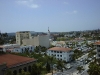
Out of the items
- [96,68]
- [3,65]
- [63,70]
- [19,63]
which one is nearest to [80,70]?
[63,70]

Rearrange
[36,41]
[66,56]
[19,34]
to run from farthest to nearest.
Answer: [19,34]
[36,41]
[66,56]

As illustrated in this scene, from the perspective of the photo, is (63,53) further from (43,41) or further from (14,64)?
(14,64)

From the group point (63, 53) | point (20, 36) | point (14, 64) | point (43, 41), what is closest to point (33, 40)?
point (43, 41)

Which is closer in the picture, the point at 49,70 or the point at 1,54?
the point at 1,54

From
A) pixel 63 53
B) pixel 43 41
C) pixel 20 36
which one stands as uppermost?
pixel 20 36

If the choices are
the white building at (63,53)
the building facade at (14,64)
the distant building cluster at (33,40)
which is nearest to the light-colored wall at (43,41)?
the distant building cluster at (33,40)

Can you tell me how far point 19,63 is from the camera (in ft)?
113

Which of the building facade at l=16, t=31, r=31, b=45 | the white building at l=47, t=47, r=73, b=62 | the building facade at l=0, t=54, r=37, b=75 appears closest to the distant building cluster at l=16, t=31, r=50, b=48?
the building facade at l=16, t=31, r=31, b=45

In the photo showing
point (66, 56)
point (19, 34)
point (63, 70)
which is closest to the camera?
point (63, 70)

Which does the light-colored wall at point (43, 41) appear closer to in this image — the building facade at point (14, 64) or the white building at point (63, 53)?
the white building at point (63, 53)

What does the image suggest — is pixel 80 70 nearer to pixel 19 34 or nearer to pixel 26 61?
pixel 26 61

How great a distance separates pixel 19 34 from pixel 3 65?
7730 cm

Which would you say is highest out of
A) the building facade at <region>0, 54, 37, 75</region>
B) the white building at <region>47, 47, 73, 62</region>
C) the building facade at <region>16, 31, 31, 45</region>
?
the building facade at <region>16, 31, 31, 45</region>

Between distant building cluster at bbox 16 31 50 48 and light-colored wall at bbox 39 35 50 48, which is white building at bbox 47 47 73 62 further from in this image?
distant building cluster at bbox 16 31 50 48
